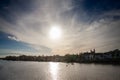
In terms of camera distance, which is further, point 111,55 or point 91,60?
point 91,60

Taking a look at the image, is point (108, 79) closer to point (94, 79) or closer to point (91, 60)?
point (94, 79)

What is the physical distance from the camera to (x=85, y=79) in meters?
63.1

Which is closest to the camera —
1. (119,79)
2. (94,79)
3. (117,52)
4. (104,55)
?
(119,79)

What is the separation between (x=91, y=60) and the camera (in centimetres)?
19862

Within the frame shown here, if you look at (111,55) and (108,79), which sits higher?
(111,55)

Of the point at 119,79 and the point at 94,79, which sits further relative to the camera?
the point at 94,79

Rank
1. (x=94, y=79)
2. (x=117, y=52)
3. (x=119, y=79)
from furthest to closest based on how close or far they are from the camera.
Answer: (x=117, y=52)
(x=94, y=79)
(x=119, y=79)

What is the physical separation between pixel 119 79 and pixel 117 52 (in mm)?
126157

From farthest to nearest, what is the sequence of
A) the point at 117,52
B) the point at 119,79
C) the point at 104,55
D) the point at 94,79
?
the point at 104,55, the point at 117,52, the point at 94,79, the point at 119,79

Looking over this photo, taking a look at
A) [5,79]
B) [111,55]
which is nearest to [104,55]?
[111,55]

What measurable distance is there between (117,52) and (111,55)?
33.7 feet

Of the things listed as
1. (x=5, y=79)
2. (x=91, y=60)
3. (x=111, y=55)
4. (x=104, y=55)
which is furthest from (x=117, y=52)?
(x=5, y=79)

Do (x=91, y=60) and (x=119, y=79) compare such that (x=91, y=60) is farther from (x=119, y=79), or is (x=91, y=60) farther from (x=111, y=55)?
(x=119, y=79)

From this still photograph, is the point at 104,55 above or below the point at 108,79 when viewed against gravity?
above
